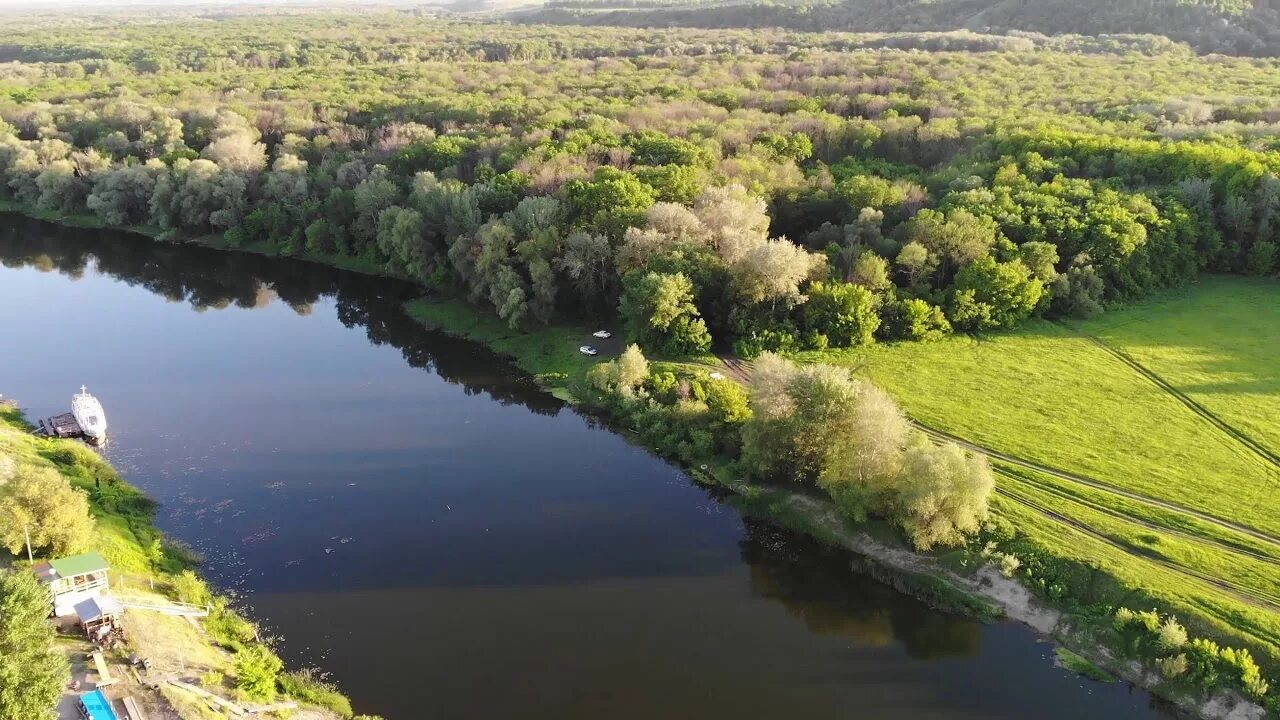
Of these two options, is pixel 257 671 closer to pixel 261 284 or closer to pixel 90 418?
pixel 90 418

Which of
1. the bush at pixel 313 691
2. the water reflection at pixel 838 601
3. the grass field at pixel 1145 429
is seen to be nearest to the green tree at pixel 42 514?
the bush at pixel 313 691

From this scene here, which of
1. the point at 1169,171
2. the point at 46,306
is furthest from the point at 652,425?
the point at 46,306

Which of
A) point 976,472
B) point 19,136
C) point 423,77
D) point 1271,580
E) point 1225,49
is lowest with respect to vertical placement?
point 1271,580

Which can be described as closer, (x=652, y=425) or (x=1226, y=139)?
(x=652, y=425)

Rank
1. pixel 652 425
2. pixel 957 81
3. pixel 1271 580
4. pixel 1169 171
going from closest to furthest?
1. pixel 1271 580
2. pixel 652 425
3. pixel 1169 171
4. pixel 957 81

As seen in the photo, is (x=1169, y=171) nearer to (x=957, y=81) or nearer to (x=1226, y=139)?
(x=1226, y=139)

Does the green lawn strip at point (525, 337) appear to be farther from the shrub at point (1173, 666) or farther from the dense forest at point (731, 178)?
the shrub at point (1173, 666)

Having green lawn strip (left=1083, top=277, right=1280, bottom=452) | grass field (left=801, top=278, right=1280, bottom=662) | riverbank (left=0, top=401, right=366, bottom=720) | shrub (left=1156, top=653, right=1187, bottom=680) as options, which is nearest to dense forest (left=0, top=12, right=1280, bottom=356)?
green lawn strip (left=1083, top=277, right=1280, bottom=452)
